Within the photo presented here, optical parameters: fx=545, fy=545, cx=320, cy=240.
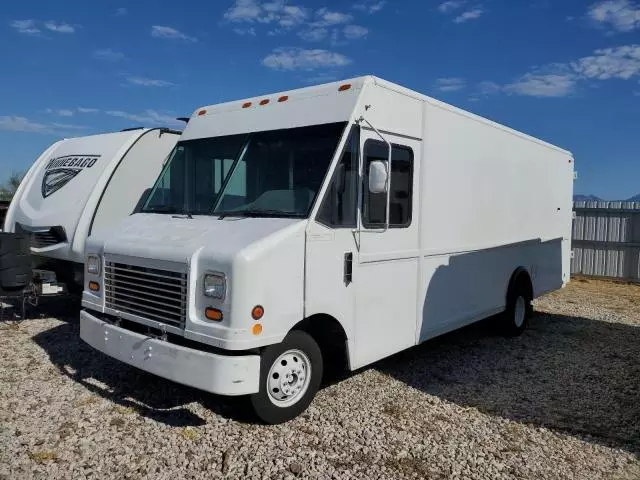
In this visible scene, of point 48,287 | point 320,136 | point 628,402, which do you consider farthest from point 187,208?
point 628,402

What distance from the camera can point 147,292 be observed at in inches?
181

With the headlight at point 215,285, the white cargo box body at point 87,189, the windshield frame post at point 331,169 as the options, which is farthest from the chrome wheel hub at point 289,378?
the white cargo box body at point 87,189

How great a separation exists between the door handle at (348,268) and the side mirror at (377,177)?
0.60 meters

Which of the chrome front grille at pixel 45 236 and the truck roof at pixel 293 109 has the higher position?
the truck roof at pixel 293 109

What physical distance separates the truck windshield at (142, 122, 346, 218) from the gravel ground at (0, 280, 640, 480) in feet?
5.72

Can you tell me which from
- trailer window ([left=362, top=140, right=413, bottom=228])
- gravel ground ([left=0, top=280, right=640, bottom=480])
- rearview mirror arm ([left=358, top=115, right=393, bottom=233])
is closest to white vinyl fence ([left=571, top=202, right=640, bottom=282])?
gravel ground ([left=0, top=280, right=640, bottom=480])

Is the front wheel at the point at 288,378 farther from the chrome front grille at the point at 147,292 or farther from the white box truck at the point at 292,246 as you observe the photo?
the chrome front grille at the point at 147,292

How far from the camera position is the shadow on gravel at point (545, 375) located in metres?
4.89

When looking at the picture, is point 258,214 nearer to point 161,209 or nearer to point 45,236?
point 161,209

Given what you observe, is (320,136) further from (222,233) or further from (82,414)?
(82,414)

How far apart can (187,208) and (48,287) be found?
12.0 ft

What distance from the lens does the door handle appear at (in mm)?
4738

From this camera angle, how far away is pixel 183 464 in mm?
3879

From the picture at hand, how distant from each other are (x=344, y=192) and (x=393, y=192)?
77 centimetres
